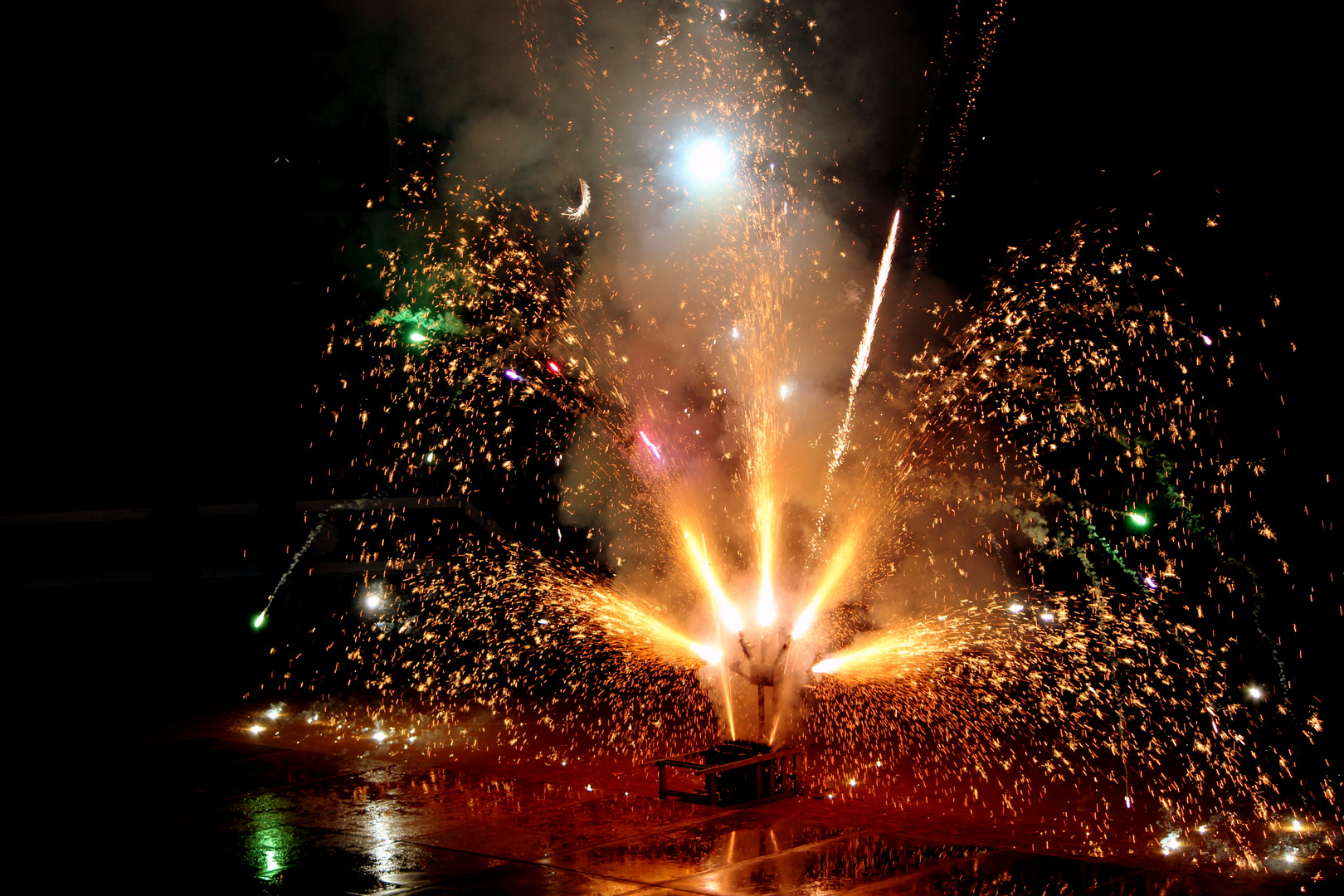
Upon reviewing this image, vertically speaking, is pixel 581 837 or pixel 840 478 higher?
pixel 840 478

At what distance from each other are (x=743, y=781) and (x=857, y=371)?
2567 mm

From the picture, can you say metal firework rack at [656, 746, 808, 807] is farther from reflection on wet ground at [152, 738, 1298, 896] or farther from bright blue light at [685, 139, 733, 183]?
bright blue light at [685, 139, 733, 183]

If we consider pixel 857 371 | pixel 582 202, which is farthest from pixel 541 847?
pixel 582 202

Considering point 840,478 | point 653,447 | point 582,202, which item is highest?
point 582,202

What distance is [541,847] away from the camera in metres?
4.69

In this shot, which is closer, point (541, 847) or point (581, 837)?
point (541, 847)

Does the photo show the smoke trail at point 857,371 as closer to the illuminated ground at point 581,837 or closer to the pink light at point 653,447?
the pink light at point 653,447

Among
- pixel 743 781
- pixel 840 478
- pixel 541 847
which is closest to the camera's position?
pixel 541 847

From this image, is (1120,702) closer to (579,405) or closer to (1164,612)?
(1164,612)

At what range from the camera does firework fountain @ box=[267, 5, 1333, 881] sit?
245 inches

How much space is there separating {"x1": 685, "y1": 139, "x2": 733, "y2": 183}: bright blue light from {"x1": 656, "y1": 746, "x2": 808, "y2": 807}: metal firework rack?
11.1 ft

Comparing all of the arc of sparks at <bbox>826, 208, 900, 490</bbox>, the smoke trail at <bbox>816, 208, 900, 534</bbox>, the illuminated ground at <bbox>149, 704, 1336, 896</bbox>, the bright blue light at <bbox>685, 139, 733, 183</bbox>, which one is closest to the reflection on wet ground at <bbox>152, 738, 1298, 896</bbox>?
the illuminated ground at <bbox>149, 704, 1336, 896</bbox>

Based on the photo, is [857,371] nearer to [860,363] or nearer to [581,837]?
[860,363]

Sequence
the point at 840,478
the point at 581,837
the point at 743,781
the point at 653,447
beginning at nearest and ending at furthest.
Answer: the point at 581,837 < the point at 743,781 < the point at 840,478 < the point at 653,447
